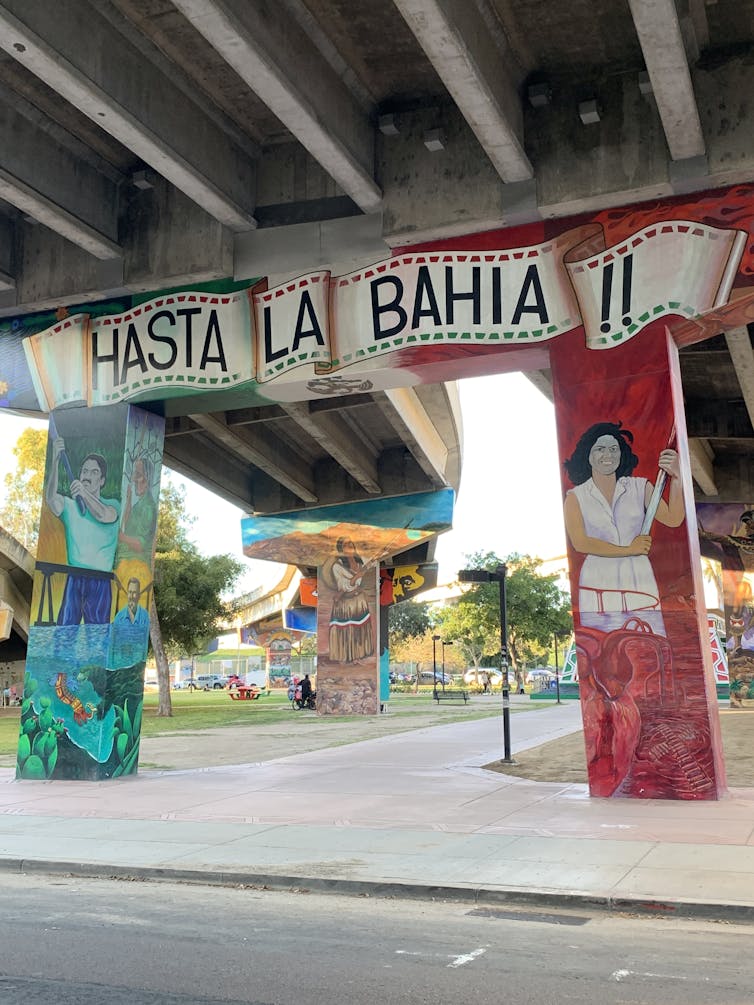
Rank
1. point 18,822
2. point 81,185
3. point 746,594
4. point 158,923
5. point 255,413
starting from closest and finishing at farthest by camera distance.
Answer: point 158,923 → point 18,822 → point 81,185 → point 255,413 → point 746,594

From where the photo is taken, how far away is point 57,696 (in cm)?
1673

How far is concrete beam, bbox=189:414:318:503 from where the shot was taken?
2706cm

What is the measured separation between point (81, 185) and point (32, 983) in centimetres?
1319

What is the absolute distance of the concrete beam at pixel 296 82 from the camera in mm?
10898

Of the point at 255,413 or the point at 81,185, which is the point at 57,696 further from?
the point at 255,413

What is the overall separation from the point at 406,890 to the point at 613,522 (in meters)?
7.58

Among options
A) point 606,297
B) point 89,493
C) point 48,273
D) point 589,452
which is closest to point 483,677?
point 89,493

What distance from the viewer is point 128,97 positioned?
1270 centimetres

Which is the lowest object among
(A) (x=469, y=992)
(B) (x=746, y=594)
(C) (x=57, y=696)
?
(A) (x=469, y=992)

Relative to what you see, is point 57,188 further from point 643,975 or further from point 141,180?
point 643,975

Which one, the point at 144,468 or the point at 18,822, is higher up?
the point at 144,468

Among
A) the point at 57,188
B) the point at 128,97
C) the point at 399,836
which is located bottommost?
the point at 399,836

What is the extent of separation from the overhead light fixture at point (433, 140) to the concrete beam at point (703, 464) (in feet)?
57.6

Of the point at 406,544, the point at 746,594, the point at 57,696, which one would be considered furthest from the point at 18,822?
the point at 746,594
